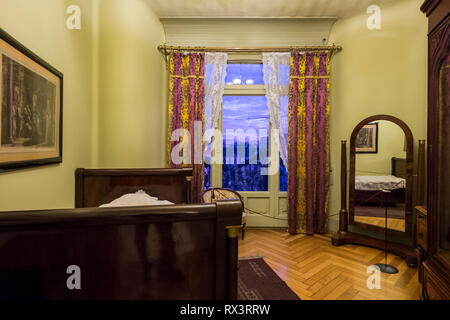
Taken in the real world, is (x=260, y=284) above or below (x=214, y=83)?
below

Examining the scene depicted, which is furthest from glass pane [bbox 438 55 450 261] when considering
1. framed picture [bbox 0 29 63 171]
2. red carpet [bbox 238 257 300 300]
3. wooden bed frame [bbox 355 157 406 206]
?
framed picture [bbox 0 29 63 171]

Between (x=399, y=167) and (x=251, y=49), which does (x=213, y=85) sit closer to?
(x=251, y=49)

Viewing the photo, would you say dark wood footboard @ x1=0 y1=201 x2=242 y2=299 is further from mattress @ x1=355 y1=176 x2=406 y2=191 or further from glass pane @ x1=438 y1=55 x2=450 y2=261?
mattress @ x1=355 y1=176 x2=406 y2=191

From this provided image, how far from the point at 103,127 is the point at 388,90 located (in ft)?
12.3

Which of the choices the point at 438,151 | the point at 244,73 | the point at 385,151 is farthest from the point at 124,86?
the point at 385,151

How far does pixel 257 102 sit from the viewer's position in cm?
372

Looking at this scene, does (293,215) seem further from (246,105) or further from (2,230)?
(2,230)

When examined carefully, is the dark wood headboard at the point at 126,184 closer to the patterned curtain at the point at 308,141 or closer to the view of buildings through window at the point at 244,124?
the view of buildings through window at the point at 244,124

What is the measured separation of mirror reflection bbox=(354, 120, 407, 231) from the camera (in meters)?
2.82

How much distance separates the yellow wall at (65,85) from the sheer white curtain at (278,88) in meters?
2.41

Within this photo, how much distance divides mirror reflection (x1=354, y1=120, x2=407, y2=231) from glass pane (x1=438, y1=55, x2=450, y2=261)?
136 centimetres

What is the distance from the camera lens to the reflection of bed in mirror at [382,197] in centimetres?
281

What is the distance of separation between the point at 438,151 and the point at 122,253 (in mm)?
2075
